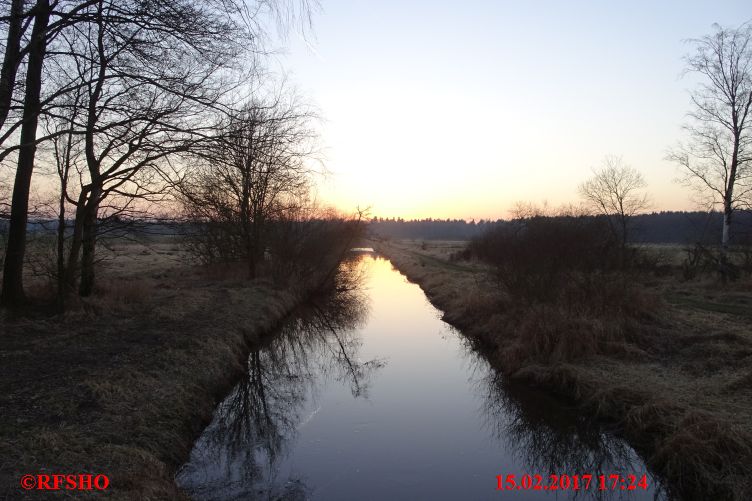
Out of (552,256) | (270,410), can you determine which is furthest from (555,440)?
(552,256)

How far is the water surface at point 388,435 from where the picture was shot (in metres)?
6.51

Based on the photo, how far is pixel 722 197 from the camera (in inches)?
883

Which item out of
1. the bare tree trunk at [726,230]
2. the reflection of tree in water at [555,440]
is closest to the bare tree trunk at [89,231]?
Answer: the reflection of tree in water at [555,440]

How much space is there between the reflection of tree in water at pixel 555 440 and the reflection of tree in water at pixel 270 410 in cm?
312

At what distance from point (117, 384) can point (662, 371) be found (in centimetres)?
997

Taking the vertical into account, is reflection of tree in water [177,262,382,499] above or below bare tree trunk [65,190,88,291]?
below

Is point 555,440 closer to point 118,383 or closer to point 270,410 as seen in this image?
point 270,410

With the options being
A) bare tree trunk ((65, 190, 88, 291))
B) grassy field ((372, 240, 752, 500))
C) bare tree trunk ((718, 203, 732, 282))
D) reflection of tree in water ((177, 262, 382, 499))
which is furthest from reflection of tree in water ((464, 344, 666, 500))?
bare tree trunk ((718, 203, 732, 282))

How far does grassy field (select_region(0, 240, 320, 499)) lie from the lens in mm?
5281

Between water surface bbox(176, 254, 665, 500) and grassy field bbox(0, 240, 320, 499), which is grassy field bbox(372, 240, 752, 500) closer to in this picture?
water surface bbox(176, 254, 665, 500)

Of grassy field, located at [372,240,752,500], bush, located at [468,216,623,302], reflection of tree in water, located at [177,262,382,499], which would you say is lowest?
reflection of tree in water, located at [177,262,382,499]

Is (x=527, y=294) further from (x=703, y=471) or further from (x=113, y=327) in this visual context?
(x=113, y=327)
